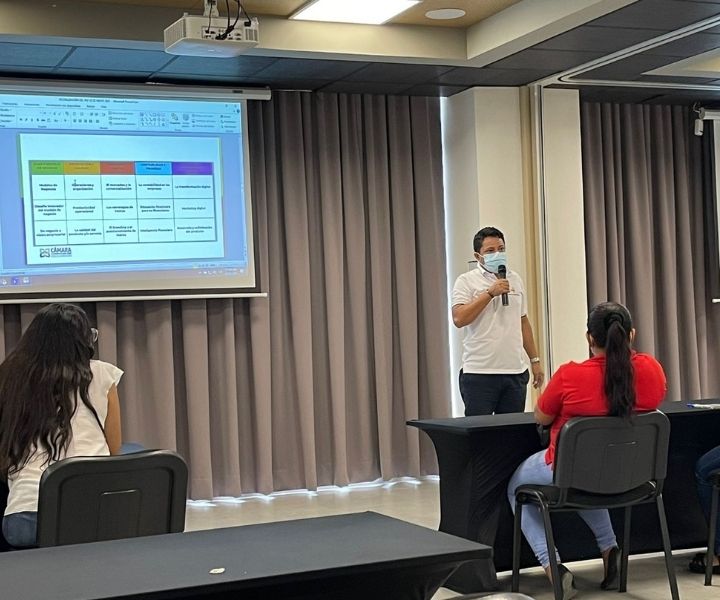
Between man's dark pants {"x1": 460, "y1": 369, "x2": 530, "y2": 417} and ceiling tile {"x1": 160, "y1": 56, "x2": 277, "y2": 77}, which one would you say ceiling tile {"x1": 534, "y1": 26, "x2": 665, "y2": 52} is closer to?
ceiling tile {"x1": 160, "y1": 56, "x2": 277, "y2": 77}

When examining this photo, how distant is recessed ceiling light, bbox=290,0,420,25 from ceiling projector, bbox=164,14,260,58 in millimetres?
794

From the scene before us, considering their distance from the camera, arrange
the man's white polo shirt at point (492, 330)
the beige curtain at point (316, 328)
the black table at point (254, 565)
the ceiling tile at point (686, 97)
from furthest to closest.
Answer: the ceiling tile at point (686, 97) < the beige curtain at point (316, 328) < the man's white polo shirt at point (492, 330) < the black table at point (254, 565)

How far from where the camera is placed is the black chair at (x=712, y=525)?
4.14 metres

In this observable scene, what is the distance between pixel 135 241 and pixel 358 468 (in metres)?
1.96

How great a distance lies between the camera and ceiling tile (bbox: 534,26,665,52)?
18.1 feet

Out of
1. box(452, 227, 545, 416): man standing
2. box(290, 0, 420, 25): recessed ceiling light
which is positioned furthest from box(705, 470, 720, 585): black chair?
box(290, 0, 420, 25): recessed ceiling light

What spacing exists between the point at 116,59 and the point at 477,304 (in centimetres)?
225

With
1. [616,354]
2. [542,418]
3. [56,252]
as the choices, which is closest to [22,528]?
[542,418]

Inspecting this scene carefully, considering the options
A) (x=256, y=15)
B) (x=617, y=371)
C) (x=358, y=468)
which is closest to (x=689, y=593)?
(x=617, y=371)

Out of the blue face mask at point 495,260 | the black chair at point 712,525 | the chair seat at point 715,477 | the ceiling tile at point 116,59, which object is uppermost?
the ceiling tile at point 116,59

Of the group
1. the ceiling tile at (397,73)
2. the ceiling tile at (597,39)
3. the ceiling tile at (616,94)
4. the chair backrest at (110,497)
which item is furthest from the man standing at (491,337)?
the chair backrest at (110,497)

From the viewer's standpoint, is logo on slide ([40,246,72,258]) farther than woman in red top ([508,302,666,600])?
Yes

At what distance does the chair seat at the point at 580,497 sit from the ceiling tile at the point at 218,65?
2.92 m

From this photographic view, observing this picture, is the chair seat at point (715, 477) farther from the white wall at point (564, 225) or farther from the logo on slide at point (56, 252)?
the logo on slide at point (56, 252)
